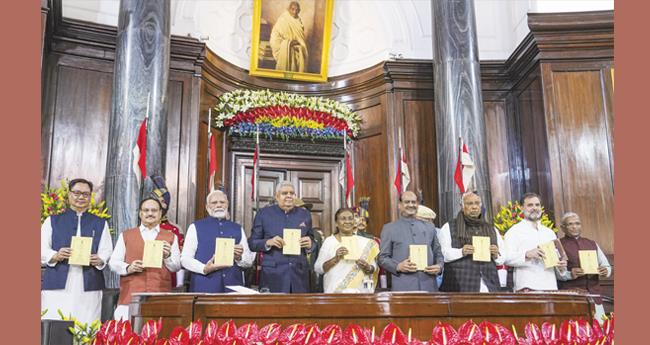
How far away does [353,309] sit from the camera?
3031mm

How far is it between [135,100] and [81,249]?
7.56 feet

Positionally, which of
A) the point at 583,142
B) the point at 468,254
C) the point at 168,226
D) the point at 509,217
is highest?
the point at 583,142

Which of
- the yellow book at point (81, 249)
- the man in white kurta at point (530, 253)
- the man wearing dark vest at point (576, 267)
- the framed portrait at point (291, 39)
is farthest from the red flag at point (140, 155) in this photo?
the man wearing dark vest at point (576, 267)

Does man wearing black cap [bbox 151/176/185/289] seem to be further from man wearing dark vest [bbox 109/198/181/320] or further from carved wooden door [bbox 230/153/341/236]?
carved wooden door [bbox 230/153/341/236]

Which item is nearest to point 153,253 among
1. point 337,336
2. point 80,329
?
point 80,329

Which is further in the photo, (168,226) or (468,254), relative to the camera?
→ (168,226)

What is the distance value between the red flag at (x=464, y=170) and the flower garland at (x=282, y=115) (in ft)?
6.17

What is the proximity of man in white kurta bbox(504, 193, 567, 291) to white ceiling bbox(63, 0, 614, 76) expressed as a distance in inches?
155

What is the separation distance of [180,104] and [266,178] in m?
1.70

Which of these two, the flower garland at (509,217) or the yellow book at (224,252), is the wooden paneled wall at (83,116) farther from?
the flower garland at (509,217)

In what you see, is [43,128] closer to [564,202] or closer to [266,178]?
[266,178]

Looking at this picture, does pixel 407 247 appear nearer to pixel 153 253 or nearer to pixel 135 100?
pixel 153 253

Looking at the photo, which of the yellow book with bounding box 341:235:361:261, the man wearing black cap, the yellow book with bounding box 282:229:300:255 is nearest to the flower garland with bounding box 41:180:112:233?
the man wearing black cap

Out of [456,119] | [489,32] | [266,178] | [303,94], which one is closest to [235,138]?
[266,178]
